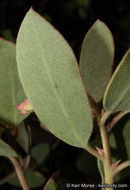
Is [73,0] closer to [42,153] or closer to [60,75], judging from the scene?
[42,153]

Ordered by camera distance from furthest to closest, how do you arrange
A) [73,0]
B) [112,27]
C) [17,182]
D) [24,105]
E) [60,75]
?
1. [73,0]
2. [112,27]
3. [17,182]
4. [24,105]
5. [60,75]

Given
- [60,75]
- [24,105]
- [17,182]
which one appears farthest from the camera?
[17,182]

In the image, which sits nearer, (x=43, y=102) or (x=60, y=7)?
(x=43, y=102)

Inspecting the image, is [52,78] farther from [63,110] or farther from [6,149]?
[6,149]

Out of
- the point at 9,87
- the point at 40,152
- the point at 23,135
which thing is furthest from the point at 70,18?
the point at 9,87

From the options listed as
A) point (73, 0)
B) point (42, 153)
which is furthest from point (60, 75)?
point (73, 0)

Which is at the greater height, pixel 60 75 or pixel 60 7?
pixel 60 75
